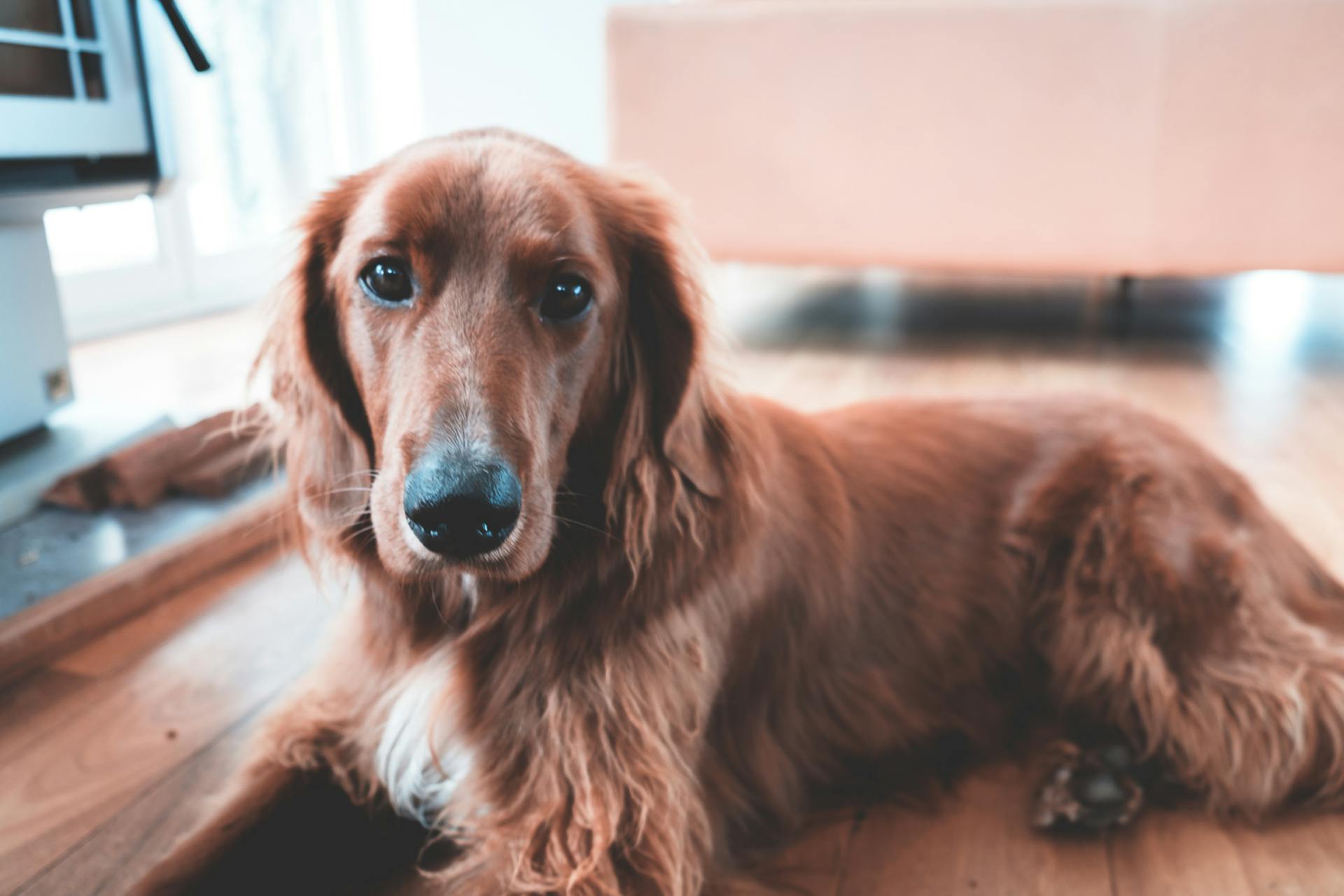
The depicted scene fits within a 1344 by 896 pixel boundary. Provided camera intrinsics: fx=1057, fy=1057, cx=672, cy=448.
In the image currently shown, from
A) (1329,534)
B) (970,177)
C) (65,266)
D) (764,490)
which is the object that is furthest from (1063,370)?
(65,266)

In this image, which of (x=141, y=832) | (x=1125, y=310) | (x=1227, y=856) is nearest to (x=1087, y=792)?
(x=1227, y=856)

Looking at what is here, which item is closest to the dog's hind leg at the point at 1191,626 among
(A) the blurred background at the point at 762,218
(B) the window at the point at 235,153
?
(A) the blurred background at the point at 762,218

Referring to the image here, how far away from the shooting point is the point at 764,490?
1365mm

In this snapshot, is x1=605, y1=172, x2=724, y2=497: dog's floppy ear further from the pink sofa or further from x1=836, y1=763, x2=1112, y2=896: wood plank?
the pink sofa

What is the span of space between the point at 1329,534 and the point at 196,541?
238 centimetres

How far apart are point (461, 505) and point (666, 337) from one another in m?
0.40

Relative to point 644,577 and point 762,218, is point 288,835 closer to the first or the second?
point 644,577

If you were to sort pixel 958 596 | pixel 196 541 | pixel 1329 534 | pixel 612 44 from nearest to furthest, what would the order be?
pixel 958 596
pixel 196 541
pixel 1329 534
pixel 612 44

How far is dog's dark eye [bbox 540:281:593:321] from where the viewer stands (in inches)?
46.2

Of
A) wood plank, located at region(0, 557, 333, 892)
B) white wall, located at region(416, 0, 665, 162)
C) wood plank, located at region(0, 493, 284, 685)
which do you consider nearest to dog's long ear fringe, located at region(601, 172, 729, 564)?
wood plank, located at region(0, 493, 284, 685)

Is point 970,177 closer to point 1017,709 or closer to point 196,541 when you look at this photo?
point 1017,709

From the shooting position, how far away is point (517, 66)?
5746 mm

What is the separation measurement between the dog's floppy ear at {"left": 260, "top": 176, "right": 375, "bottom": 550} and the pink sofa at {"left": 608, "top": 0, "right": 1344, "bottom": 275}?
2.88 m

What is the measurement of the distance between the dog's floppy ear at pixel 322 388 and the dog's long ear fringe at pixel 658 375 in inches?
12.3
